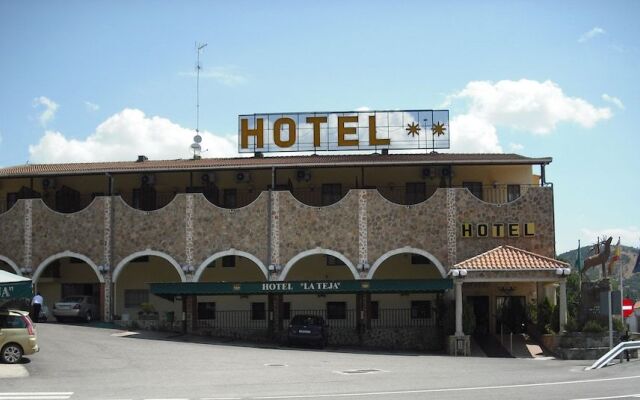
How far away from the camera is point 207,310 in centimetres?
4472

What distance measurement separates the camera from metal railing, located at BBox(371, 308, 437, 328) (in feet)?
142

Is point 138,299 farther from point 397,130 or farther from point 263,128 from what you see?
point 397,130

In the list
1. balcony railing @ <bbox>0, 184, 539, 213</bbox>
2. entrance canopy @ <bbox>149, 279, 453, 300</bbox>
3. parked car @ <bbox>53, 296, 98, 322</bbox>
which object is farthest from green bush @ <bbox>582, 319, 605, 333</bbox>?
parked car @ <bbox>53, 296, 98, 322</bbox>

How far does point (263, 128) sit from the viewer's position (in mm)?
46781

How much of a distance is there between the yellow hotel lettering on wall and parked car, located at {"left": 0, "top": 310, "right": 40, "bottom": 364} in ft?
73.3

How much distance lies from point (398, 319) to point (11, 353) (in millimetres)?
22795

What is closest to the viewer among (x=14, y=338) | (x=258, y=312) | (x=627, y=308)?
(x=14, y=338)

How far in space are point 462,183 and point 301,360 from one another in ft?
61.6

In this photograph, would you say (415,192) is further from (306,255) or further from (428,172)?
(306,255)

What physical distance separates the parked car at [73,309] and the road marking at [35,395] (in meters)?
21.9

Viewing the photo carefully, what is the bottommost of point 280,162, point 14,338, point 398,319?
point 398,319

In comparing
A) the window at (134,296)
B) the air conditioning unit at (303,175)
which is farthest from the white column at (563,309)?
the window at (134,296)

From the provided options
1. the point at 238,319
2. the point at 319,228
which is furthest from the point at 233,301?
the point at 319,228

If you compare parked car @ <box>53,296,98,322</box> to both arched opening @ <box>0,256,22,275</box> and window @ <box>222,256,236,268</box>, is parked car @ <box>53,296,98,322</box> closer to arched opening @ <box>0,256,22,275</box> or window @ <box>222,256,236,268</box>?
arched opening @ <box>0,256,22,275</box>
